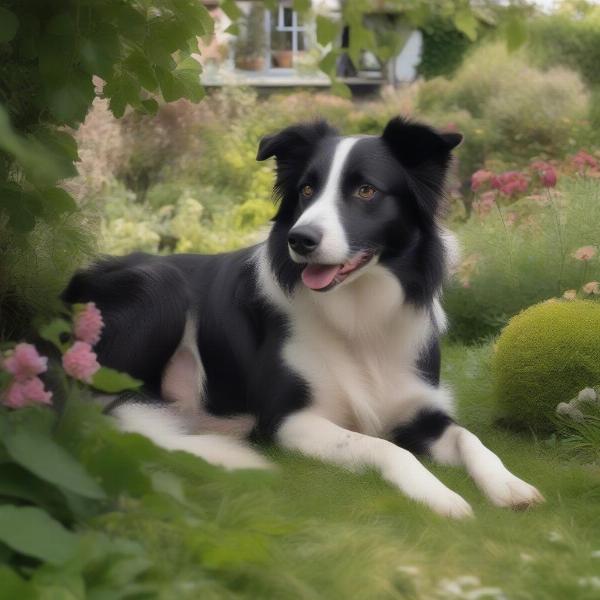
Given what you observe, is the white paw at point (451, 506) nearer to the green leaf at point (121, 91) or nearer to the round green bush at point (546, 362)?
the round green bush at point (546, 362)

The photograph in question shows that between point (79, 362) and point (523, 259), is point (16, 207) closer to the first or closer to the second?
point (79, 362)

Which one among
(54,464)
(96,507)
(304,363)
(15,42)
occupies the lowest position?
(304,363)

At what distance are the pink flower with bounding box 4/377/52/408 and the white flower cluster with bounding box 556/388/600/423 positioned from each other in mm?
2593

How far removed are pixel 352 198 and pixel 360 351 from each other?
0.74 meters

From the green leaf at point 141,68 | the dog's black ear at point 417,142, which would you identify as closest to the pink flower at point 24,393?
the green leaf at point 141,68

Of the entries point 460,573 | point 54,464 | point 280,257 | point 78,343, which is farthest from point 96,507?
point 280,257

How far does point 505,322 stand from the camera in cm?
640

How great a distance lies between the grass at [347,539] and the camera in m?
2.50

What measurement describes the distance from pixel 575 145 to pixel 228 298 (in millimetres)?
9222

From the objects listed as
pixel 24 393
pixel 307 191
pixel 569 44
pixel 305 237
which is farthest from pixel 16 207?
pixel 569 44

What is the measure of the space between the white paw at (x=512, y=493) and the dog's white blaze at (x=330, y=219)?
104 centimetres

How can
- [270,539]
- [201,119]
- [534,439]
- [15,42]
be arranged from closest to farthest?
[270,539]
[15,42]
[534,439]
[201,119]

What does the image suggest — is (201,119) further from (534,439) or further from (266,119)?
(534,439)

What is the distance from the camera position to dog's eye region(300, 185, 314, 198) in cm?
406
